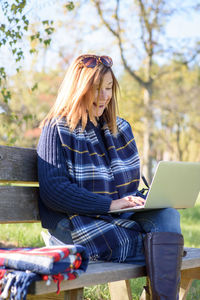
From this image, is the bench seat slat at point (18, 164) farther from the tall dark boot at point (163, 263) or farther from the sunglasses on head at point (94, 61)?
the tall dark boot at point (163, 263)

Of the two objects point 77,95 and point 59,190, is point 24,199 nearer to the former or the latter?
point 59,190

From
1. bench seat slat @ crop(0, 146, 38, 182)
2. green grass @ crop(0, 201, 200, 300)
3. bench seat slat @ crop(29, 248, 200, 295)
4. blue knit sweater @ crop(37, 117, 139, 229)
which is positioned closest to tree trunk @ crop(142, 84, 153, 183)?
green grass @ crop(0, 201, 200, 300)

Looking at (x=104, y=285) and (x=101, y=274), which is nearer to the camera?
(x=101, y=274)

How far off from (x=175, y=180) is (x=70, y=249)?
27.4 inches

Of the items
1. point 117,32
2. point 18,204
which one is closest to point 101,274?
point 18,204

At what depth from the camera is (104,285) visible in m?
3.40

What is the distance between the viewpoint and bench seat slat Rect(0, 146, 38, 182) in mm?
2525

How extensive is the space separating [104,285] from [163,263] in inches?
53.8

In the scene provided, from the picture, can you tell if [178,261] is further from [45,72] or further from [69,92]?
[45,72]

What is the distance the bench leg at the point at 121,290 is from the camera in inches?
106

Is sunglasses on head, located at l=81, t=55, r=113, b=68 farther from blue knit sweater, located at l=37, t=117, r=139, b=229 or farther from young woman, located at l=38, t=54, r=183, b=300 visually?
blue knit sweater, located at l=37, t=117, r=139, b=229

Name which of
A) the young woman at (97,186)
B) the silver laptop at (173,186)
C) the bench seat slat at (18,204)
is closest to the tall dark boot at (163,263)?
the young woman at (97,186)

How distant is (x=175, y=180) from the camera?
221 cm

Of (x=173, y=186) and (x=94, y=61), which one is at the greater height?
(x=94, y=61)
